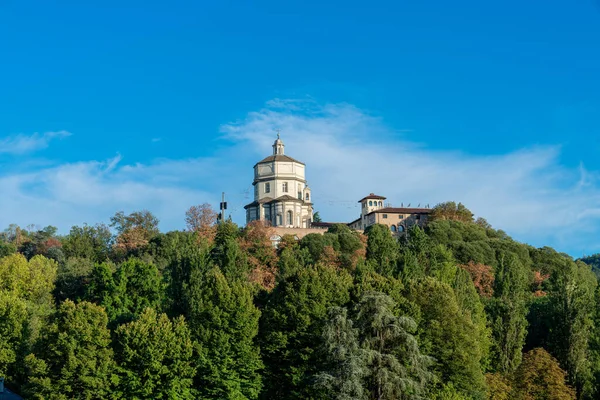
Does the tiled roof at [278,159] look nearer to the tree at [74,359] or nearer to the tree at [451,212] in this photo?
the tree at [451,212]

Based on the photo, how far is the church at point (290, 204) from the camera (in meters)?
101

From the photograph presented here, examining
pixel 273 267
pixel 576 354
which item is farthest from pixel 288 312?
pixel 273 267

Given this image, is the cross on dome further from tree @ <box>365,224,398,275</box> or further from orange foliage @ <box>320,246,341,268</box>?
tree @ <box>365,224,398,275</box>

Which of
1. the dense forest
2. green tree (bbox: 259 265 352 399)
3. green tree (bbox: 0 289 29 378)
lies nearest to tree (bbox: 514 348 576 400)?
the dense forest

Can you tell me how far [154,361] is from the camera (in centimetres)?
4025

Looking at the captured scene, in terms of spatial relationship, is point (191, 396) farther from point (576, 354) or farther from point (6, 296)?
point (576, 354)

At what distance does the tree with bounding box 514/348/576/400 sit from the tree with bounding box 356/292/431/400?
11098mm

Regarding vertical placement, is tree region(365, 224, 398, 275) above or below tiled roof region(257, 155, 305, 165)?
below

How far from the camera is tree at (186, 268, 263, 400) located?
4106 centimetres

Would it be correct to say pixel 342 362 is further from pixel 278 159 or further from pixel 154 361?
pixel 278 159

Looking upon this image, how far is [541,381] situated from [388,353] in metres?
13.9

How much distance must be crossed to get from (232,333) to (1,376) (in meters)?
13.6

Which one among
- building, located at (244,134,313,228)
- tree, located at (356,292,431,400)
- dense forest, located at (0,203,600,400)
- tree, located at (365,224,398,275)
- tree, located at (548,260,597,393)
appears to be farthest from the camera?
building, located at (244,134,313,228)

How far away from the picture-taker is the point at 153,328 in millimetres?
41688
